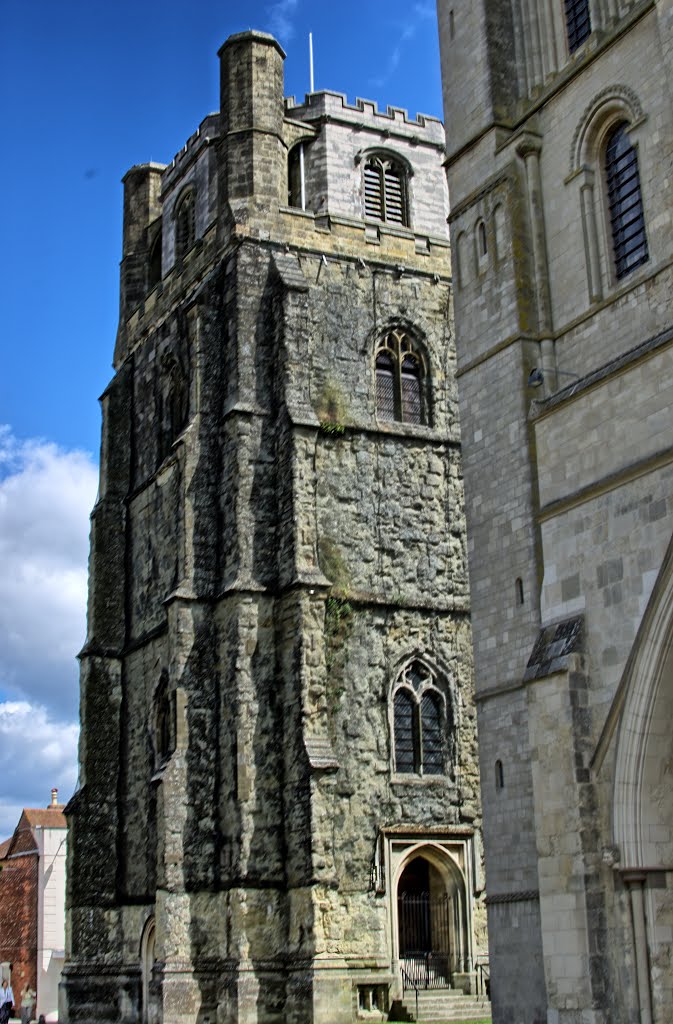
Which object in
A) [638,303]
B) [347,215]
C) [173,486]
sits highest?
[347,215]

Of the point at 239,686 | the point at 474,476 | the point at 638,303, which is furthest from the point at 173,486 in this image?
the point at 638,303

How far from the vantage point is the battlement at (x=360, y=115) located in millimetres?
32062

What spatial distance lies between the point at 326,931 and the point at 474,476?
31.1 ft

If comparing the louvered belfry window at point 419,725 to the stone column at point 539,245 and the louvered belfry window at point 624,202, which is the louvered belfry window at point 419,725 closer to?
the stone column at point 539,245

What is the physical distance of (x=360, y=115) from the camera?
32.4 metres

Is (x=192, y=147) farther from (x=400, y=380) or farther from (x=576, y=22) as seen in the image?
(x=576, y=22)

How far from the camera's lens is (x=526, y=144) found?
18859mm

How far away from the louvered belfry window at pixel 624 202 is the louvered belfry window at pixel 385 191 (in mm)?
14253

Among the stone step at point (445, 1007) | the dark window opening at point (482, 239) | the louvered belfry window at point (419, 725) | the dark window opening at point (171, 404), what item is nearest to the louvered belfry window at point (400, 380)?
the dark window opening at point (171, 404)

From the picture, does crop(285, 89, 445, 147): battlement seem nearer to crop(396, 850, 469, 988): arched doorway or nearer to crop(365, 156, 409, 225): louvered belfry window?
crop(365, 156, 409, 225): louvered belfry window

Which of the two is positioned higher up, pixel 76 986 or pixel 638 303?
pixel 638 303

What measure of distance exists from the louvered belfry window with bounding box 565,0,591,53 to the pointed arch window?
1466cm

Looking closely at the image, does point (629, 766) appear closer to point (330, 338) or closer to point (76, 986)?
point (330, 338)

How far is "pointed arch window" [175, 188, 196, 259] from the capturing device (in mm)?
32812
